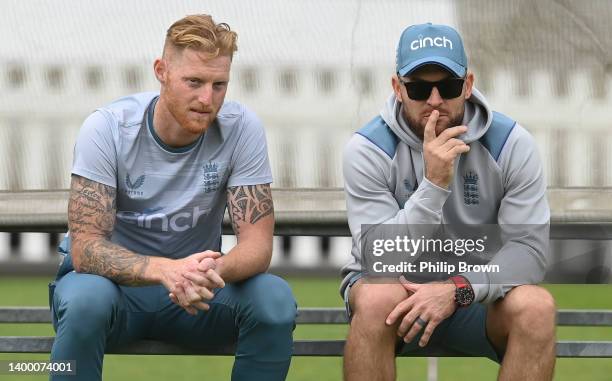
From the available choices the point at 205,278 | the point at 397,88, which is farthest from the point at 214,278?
the point at 397,88

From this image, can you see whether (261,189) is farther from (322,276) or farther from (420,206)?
(322,276)

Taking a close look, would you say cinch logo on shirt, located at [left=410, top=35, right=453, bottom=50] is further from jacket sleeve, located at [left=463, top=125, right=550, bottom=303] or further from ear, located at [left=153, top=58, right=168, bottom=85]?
ear, located at [left=153, top=58, right=168, bottom=85]

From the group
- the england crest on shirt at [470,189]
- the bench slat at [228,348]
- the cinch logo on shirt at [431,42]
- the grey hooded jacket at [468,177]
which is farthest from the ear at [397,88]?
the bench slat at [228,348]

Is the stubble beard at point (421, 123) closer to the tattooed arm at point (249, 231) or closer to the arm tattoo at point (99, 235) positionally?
the tattooed arm at point (249, 231)

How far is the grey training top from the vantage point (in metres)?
4.70

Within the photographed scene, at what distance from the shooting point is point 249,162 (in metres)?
4.77

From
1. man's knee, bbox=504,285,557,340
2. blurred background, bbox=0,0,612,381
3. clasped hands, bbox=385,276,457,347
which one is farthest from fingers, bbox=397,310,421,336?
blurred background, bbox=0,0,612,381

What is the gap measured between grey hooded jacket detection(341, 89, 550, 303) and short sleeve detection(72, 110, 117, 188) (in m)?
0.76

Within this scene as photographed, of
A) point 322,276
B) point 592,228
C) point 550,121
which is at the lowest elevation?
point 322,276

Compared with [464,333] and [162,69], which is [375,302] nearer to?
[464,333]

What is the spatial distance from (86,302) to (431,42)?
4.45 ft

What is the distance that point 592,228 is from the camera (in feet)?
18.7

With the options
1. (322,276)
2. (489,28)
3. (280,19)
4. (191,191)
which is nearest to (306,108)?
(280,19)

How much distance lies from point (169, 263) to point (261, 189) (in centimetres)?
46
